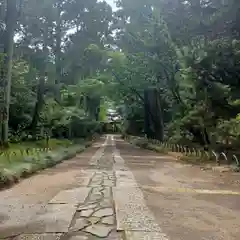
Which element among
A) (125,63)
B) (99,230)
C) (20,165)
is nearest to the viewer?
(99,230)

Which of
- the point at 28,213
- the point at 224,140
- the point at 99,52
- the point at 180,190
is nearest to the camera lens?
the point at 28,213

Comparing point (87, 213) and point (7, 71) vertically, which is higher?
point (7, 71)

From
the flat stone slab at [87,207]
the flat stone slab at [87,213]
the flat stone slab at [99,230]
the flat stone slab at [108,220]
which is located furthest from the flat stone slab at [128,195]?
the flat stone slab at [99,230]

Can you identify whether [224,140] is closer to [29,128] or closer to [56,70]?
[29,128]

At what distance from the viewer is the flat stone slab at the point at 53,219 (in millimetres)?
4984

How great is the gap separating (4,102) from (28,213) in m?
13.3

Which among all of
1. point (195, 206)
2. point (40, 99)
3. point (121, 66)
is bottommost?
point (195, 206)

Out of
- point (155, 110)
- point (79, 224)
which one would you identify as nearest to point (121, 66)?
point (155, 110)

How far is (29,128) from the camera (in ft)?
91.9

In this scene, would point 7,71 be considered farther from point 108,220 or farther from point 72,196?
point 108,220

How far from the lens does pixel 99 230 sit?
5016 mm

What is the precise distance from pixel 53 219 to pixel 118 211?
114 centimetres

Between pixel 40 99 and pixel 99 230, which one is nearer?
pixel 99 230

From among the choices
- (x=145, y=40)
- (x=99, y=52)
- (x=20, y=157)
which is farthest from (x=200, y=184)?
(x=99, y=52)
